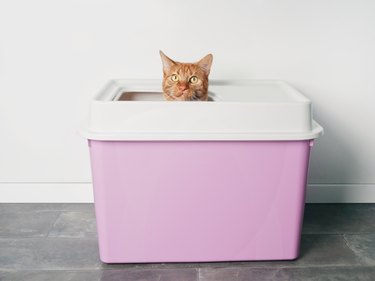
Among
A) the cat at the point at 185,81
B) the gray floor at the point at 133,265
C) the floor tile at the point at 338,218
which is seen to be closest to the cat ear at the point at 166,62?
the cat at the point at 185,81

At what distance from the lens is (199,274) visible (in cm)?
103

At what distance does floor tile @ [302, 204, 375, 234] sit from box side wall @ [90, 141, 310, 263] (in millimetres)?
213

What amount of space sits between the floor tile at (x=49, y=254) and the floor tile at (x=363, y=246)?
684mm

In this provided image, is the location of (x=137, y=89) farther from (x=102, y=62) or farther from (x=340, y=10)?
(x=340, y=10)

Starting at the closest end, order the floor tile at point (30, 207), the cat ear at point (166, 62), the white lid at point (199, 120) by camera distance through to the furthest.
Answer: the white lid at point (199, 120)
the cat ear at point (166, 62)
the floor tile at point (30, 207)

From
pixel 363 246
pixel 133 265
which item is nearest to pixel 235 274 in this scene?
pixel 133 265

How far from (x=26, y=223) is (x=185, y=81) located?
0.65 metres

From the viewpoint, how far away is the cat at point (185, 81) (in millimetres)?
1017

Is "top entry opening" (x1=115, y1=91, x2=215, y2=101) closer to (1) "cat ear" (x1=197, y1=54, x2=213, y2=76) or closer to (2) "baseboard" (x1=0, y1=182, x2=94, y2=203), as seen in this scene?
(1) "cat ear" (x1=197, y1=54, x2=213, y2=76)

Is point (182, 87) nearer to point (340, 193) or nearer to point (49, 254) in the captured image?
point (49, 254)

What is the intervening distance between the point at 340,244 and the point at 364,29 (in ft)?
2.09

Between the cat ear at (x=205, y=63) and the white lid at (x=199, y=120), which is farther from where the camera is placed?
the cat ear at (x=205, y=63)

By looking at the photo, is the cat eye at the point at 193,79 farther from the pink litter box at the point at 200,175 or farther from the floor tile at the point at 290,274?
the floor tile at the point at 290,274

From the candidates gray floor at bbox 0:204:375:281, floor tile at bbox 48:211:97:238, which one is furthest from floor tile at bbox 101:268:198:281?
floor tile at bbox 48:211:97:238
